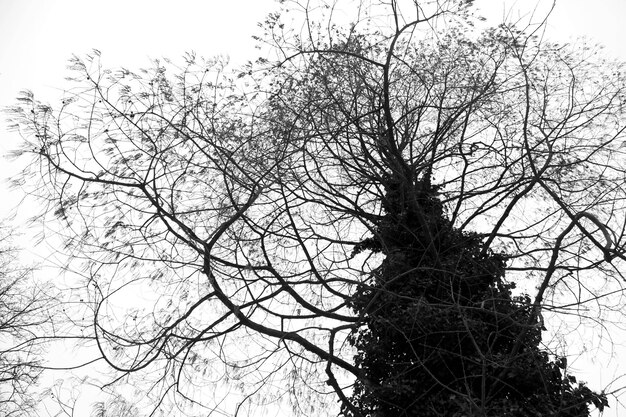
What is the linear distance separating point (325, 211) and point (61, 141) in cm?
395

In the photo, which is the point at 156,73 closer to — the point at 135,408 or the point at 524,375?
the point at 135,408

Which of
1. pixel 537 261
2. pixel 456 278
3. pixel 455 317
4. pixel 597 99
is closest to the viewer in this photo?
pixel 455 317

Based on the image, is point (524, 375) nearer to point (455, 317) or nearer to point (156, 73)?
point (455, 317)

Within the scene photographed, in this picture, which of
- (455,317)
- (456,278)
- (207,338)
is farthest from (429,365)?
(207,338)

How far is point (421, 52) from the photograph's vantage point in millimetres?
9195

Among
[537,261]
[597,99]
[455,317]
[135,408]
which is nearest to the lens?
[135,408]

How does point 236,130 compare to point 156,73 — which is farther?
point 236,130

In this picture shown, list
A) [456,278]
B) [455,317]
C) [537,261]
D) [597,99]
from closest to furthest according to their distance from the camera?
[455,317] < [456,278] < [597,99] < [537,261]

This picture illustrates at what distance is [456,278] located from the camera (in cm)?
748

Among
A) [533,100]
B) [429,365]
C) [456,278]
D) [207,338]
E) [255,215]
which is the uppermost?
[255,215]

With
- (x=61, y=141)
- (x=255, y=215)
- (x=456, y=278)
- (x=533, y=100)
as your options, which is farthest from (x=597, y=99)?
(x=61, y=141)

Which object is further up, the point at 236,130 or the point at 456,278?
the point at 236,130

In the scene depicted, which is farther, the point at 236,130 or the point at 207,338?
the point at 236,130

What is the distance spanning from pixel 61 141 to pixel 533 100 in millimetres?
6045
